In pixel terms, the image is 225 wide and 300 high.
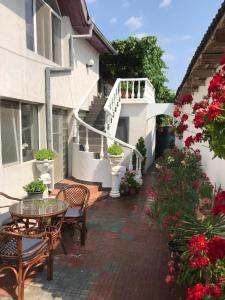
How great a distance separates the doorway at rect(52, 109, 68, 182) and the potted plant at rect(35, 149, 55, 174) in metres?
1.77

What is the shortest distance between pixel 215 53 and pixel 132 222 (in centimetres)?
468

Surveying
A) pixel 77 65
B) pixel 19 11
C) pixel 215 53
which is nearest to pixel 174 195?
pixel 215 53

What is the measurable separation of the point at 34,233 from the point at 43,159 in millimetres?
3233

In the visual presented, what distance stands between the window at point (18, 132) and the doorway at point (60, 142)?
145cm

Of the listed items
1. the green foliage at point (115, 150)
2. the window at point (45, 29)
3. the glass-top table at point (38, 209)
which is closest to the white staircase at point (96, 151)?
the green foliage at point (115, 150)

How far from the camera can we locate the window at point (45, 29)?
8.16m

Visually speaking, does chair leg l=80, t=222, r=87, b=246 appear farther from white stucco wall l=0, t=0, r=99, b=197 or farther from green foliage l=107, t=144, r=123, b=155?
green foliage l=107, t=144, r=123, b=155

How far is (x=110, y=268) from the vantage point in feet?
16.6

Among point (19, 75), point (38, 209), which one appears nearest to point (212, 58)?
point (38, 209)

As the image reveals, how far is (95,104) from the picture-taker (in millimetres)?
14086

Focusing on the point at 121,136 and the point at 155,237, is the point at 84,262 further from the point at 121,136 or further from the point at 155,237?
the point at 121,136

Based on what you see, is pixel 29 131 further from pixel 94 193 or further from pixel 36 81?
pixel 94 193

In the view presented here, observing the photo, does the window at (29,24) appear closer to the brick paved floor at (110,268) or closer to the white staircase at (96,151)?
the white staircase at (96,151)

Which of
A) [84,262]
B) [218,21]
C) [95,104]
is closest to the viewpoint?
[218,21]
